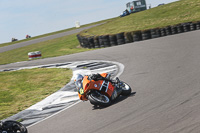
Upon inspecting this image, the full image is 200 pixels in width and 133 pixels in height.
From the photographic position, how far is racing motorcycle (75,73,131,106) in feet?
23.9

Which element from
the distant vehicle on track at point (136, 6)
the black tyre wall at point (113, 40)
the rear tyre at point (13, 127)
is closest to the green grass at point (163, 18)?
the black tyre wall at point (113, 40)

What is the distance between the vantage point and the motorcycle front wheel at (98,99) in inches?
281

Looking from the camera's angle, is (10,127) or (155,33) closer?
(10,127)

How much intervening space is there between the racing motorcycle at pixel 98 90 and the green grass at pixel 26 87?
2.42m

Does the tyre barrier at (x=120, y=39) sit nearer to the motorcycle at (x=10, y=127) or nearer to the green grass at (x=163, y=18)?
the green grass at (x=163, y=18)

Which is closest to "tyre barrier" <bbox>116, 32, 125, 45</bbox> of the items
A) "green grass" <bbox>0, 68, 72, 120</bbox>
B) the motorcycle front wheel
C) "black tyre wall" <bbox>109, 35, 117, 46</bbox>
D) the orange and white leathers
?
"black tyre wall" <bbox>109, 35, 117, 46</bbox>

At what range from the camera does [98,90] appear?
7.51 m

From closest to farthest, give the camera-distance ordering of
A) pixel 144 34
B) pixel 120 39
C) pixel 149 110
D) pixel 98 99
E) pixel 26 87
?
1. pixel 149 110
2. pixel 98 99
3. pixel 26 87
4. pixel 144 34
5. pixel 120 39

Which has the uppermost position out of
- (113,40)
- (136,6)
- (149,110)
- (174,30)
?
(149,110)

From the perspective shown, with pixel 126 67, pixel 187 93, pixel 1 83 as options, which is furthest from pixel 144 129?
pixel 1 83

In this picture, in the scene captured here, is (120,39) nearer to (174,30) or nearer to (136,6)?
(174,30)

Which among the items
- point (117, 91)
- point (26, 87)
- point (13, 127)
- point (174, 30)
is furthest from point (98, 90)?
point (174, 30)

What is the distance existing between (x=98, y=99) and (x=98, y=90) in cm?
32

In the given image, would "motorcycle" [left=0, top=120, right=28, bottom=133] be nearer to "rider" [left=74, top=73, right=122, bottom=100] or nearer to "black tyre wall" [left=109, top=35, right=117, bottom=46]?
"rider" [left=74, top=73, right=122, bottom=100]
